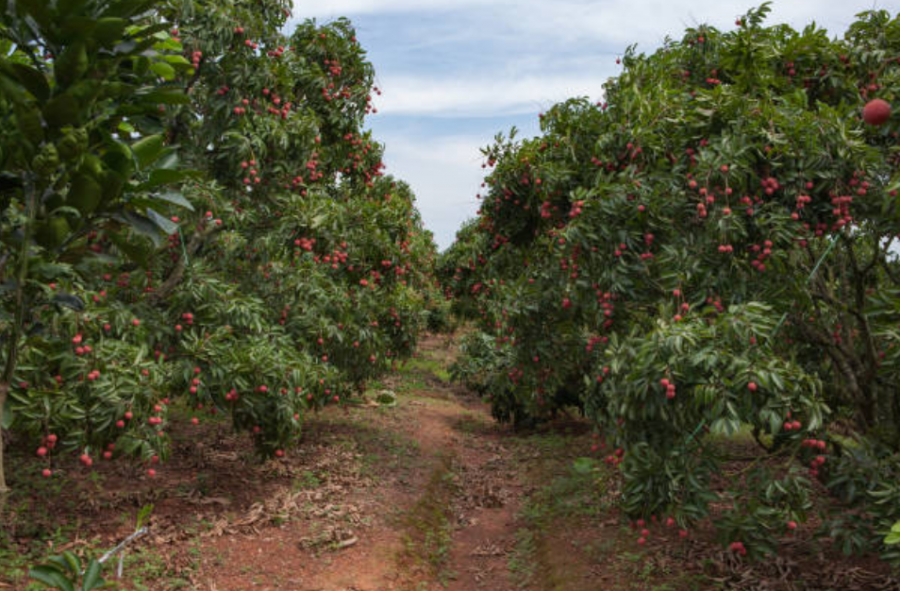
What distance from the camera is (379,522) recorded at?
29.2ft

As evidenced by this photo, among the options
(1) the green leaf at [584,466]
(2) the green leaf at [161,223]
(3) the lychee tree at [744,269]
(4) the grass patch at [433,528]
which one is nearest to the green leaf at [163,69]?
(2) the green leaf at [161,223]

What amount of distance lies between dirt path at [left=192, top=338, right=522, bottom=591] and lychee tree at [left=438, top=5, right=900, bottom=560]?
2.98 m

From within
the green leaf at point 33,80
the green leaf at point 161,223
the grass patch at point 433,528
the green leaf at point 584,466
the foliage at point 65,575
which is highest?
the green leaf at point 33,80

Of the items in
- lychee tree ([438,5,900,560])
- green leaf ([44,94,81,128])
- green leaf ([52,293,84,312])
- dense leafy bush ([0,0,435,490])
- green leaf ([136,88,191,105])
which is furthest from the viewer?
lychee tree ([438,5,900,560])

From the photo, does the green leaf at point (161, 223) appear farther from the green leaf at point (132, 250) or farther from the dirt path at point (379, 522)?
the dirt path at point (379, 522)

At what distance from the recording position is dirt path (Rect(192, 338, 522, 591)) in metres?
7.37

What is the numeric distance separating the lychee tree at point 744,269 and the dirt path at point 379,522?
2.98m

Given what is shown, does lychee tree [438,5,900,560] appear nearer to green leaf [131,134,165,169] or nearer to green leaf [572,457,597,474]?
green leaf [572,457,597,474]

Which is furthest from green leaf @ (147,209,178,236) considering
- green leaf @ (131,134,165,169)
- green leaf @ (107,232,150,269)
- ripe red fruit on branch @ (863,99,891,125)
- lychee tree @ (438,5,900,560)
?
ripe red fruit on branch @ (863,99,891,125)

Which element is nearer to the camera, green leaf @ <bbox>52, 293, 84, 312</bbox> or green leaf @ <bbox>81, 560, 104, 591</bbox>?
green leaf @ <bbox>81, 560, 104, 591</bbox>

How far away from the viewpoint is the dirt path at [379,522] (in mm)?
7367

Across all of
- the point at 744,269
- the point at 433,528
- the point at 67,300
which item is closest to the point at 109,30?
the point at 67,300

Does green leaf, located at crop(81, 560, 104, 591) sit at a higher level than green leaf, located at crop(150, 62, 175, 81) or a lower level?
lower

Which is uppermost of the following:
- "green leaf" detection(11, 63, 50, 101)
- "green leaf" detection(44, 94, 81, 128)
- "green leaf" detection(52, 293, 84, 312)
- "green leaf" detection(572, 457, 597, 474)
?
"green leaf" detection(11, 63, 50, 101)
